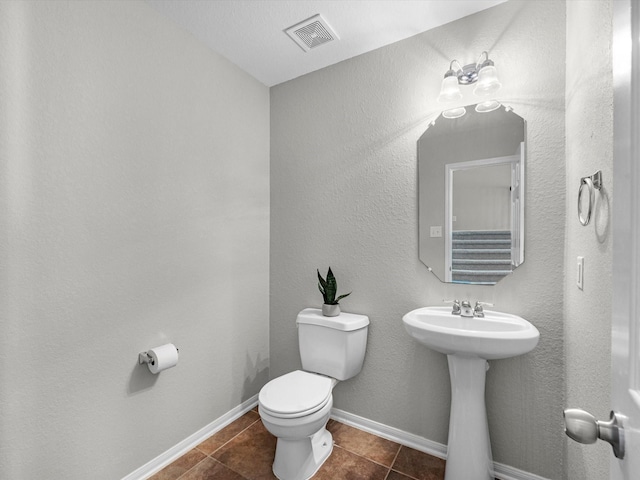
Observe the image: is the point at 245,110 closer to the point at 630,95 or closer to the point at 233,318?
the point at 233,318

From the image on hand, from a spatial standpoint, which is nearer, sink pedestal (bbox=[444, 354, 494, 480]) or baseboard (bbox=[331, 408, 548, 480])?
sink pedestal (bbox=[444, 354, 494, 480])

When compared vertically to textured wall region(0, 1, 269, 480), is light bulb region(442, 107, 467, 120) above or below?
above

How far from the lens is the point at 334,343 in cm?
191

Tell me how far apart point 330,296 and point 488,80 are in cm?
146

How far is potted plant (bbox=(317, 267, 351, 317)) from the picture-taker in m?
1.99

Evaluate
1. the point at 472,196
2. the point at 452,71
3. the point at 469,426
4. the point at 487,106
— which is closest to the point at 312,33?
the point at 452,71

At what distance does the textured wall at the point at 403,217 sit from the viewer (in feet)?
5.01

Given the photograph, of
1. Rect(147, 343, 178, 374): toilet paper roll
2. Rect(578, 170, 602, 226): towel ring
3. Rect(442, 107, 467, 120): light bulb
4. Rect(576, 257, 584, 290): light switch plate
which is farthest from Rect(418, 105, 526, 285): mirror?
Rect(147, 343, 178, 374): toilet paper roll

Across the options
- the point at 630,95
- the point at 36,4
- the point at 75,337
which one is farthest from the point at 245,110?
the point at 630,95

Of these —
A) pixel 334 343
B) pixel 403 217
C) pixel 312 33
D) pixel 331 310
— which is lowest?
pixel 334 343

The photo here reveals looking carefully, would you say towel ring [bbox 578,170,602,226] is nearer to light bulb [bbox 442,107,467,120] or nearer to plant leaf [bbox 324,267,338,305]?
light bulb [bbox 442,107,467,120]

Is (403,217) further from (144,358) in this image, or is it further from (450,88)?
(144,358)

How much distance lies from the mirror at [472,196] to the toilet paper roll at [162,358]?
4.80 feet

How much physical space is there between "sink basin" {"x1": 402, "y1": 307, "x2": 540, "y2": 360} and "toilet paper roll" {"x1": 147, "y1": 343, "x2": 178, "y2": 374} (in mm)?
1206
